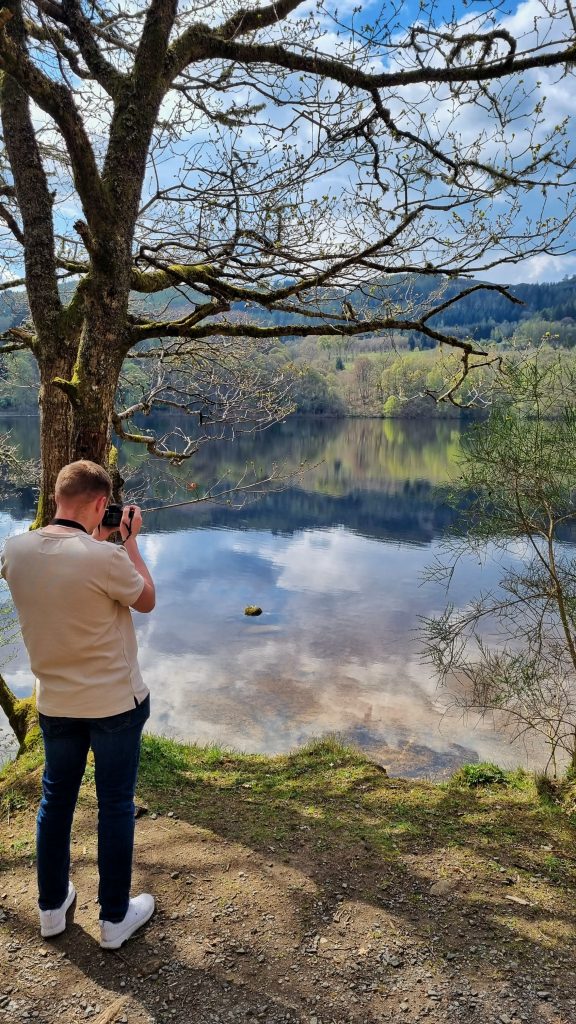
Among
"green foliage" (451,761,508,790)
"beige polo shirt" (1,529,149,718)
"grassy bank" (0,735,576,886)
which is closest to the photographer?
"beige polo shirt" (1,529,149,718)

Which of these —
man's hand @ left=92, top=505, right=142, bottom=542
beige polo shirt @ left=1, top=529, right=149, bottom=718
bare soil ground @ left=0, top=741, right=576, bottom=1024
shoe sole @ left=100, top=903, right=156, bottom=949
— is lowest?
bare soil ground @ left=0, top=741, right=576, bottom=1024

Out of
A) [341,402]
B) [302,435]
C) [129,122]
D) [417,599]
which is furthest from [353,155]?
[341,402]

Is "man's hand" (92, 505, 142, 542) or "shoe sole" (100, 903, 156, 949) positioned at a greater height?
"man's hand" (92, 505, 142, 542)

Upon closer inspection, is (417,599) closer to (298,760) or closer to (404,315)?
(298,760)

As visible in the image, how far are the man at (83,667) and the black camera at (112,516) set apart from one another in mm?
28

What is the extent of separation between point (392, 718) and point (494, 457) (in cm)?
659

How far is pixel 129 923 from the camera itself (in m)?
2.57

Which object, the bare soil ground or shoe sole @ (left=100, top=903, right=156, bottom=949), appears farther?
shoe sole @ (left=100, top=903, right=156, bottom=949)

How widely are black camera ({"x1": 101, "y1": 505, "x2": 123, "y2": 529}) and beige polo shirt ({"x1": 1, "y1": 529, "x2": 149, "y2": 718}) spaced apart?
10.9 inches

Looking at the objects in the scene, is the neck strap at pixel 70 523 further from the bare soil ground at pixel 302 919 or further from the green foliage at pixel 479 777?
the green foliage at pixel 479 777

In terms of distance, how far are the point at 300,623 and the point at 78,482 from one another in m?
15.2

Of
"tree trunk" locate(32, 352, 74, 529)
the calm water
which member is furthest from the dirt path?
the calm water

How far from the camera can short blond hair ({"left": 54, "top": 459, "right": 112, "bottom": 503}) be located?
2.32 meters

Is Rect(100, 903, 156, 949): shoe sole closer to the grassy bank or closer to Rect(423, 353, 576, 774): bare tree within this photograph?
the grassy bank
